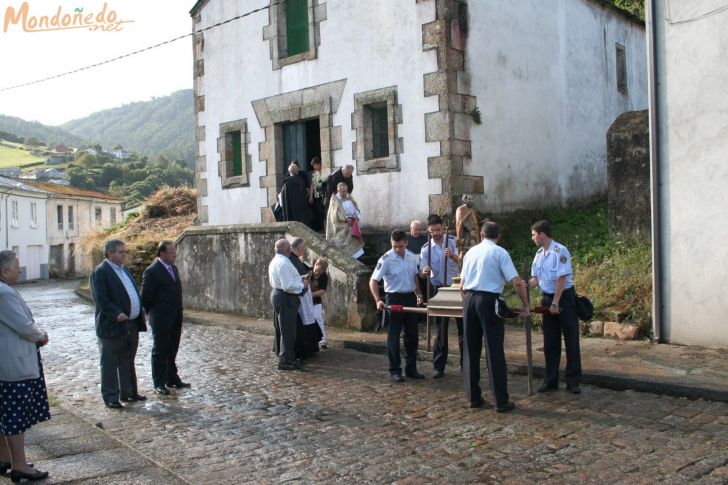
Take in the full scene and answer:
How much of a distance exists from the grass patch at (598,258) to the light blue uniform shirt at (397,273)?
2.94 metres

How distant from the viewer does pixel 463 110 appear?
13922 millimetres

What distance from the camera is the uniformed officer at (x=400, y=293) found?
8.98 m

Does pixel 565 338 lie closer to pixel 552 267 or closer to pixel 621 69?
pixel 552 267

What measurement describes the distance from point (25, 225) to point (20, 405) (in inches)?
1932

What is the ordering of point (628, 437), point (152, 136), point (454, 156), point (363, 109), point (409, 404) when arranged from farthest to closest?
point (152, 136), point (363, 109), point (454, 156), point (409, 404), point (628, 437)

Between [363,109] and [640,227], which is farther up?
[363,109]

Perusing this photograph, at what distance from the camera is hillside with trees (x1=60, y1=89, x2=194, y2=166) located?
164 m

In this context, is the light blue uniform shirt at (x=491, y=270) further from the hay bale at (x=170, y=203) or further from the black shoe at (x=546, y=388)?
the hay bale at (x=170, y=203)

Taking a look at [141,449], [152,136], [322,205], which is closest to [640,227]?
[322,205]

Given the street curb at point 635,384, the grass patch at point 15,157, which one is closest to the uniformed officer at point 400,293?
the street curb at point 635,384

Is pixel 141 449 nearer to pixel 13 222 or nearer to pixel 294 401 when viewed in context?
pixel 294 401

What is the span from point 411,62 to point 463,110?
1.34 meters

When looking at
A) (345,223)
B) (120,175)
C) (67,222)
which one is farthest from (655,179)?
(120,175)

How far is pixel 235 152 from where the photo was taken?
720 inches
